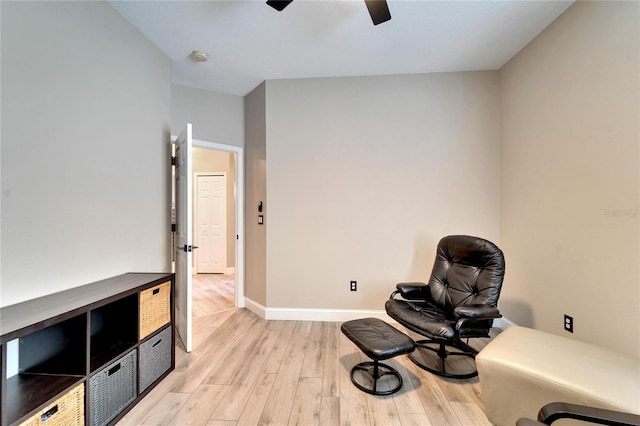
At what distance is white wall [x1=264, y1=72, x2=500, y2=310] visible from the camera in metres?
2.89

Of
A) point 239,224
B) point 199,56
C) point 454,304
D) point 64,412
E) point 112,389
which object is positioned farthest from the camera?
point 239,224

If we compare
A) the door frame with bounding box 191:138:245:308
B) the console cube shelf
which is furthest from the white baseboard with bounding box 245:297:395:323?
the console cube shelf

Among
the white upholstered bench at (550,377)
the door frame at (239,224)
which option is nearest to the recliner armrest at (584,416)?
the white upholstered bench at (550,377)

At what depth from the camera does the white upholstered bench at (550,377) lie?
46.8 inches

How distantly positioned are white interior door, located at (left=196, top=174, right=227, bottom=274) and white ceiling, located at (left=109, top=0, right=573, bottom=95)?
2807 millimetres

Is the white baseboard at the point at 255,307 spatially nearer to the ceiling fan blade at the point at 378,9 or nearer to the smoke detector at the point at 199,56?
the smoke detector at the point at 199,56

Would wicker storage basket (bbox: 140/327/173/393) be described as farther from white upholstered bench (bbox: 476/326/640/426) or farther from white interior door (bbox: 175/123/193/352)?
white upholstered bench (bbox: 476/326/640/426)

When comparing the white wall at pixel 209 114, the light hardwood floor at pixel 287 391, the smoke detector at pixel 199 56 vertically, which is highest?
the smoke detector at pixel 199 56

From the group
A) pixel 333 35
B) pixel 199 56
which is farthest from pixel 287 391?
pixel 199 56

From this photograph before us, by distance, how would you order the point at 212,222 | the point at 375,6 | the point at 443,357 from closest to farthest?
the point at 375,6 < the point at 443,357 < the point at 212,222

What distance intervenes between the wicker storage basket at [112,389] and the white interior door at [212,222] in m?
3.91

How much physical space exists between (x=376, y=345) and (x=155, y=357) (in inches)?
61.1

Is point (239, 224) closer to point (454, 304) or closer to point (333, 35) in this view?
point (333, 35)

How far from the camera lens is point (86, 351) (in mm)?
1389
